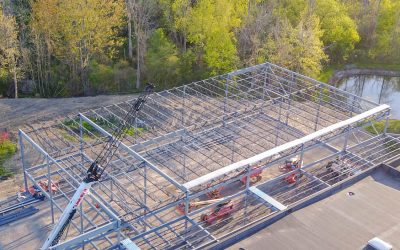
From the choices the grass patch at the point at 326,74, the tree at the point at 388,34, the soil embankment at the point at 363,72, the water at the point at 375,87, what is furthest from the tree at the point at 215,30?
the tree at the point at 388,34

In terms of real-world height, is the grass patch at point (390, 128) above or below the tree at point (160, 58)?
below

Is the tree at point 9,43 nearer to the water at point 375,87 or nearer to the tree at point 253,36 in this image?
the tree at point 253,36

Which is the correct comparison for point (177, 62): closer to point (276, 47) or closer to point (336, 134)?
point (276, 47)

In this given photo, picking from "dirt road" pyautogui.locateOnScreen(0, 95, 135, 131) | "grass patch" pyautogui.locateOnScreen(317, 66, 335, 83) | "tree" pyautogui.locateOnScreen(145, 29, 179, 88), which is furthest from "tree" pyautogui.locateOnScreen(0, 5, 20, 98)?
"grass patch" pyautogui.locateOnScreen(317, 66, 335, 83)

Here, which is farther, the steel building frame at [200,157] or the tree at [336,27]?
the tree at [336,27]

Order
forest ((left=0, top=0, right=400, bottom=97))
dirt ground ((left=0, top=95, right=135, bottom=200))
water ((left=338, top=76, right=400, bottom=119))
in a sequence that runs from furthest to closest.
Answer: water ((left=338, top=76, right=400, bottom=119)), forest ((left=0, top=0, right=400, bottom=97)), dirt ground ((left=0, top=95, right=135, bottom=200))

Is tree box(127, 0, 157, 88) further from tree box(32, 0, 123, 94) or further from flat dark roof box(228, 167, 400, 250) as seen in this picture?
flat dark roof box(228, 167, 400, 250)

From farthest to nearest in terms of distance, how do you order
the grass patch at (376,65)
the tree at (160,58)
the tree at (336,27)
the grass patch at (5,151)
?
the grass patch at (376,65) < the tree at (336,27) < the tree at (160,58) < the grass patch at (5,151)
